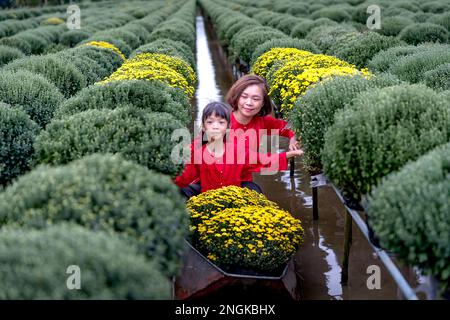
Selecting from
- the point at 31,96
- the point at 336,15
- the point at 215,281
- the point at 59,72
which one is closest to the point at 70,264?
the point at 215,281

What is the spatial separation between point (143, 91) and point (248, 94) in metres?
1.32

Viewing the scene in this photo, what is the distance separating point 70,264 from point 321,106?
11.2ft

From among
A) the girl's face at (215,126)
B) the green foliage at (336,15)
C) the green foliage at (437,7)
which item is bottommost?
the girl's face at (215,126)

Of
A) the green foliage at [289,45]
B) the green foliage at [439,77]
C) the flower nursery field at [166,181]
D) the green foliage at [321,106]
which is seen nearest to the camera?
the flower nursery field at [166,181]

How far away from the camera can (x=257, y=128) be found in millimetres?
7023

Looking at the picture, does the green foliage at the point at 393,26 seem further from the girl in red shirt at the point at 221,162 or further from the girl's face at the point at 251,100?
the girl in red shirt at the point at 221,162

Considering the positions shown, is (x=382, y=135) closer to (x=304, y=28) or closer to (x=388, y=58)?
(x=388, y=58)

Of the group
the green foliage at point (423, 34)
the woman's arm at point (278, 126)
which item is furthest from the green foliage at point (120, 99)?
the green foliage at point (423, 34)

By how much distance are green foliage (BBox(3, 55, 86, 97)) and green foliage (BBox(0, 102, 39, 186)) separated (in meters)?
2.80

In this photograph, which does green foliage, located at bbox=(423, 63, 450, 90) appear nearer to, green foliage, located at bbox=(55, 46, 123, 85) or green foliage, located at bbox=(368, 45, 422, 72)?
green foliage, located at bbox=(368, 45, 422, 72)

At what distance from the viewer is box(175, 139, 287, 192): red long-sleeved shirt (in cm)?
615

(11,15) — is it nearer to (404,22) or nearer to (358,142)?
(404,22)

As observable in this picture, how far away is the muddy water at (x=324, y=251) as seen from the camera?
569cm

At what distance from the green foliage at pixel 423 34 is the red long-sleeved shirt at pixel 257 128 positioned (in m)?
7.59
